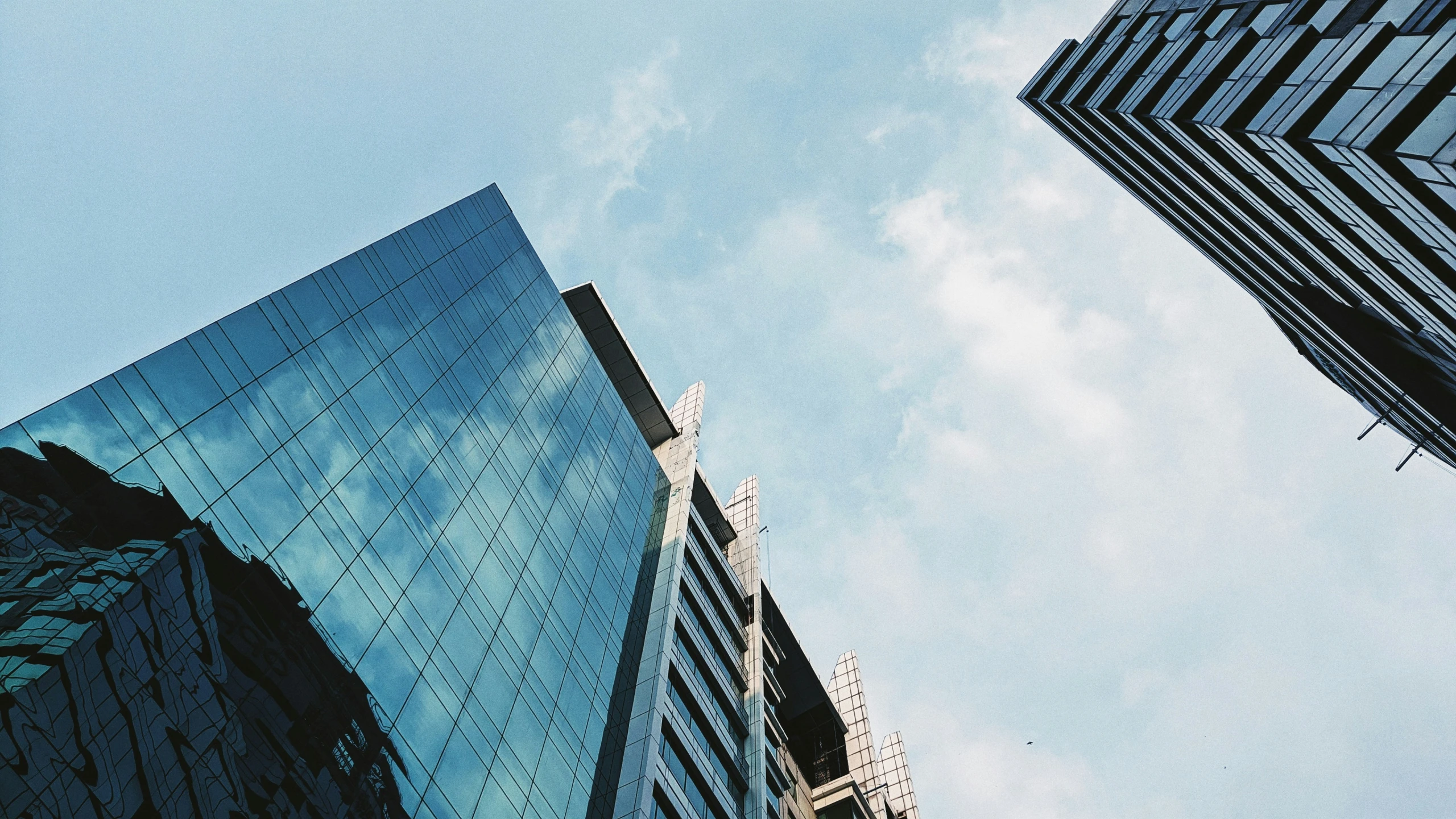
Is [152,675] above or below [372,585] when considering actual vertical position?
below

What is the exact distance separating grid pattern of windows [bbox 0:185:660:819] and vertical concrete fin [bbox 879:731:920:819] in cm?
3695

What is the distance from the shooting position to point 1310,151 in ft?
80.2

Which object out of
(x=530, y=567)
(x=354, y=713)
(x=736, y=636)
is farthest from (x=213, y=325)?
(x=736, y=636)

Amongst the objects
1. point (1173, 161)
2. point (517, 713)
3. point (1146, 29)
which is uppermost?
point (1146, 29)

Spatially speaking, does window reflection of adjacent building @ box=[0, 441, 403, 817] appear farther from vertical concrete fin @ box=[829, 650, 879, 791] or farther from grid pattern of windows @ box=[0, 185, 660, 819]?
vertical concrete fin @ box=[829, 650, 879, 791]

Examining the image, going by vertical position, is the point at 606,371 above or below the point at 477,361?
above

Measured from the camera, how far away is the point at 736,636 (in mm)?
60219

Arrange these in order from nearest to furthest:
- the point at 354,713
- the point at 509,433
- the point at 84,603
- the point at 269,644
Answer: the point at 84,603
the point at 269,644
the point at 354,713
the point at 509,433

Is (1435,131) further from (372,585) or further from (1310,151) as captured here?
(372,585)

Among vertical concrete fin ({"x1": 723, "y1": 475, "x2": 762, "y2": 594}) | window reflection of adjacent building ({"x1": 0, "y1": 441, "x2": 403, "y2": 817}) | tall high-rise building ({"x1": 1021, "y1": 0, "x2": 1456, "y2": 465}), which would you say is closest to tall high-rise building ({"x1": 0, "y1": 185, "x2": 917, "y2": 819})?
window reflection of adjacent building ({"x1": 0, "y1": 441, "x2": 403, "y2": 817})

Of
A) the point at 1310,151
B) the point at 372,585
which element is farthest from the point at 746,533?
the point at 1310,151

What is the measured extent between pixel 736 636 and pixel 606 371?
961 inches

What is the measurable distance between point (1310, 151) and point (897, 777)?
64899 millimetres

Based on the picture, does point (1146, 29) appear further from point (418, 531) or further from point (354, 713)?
point (354, 713)
